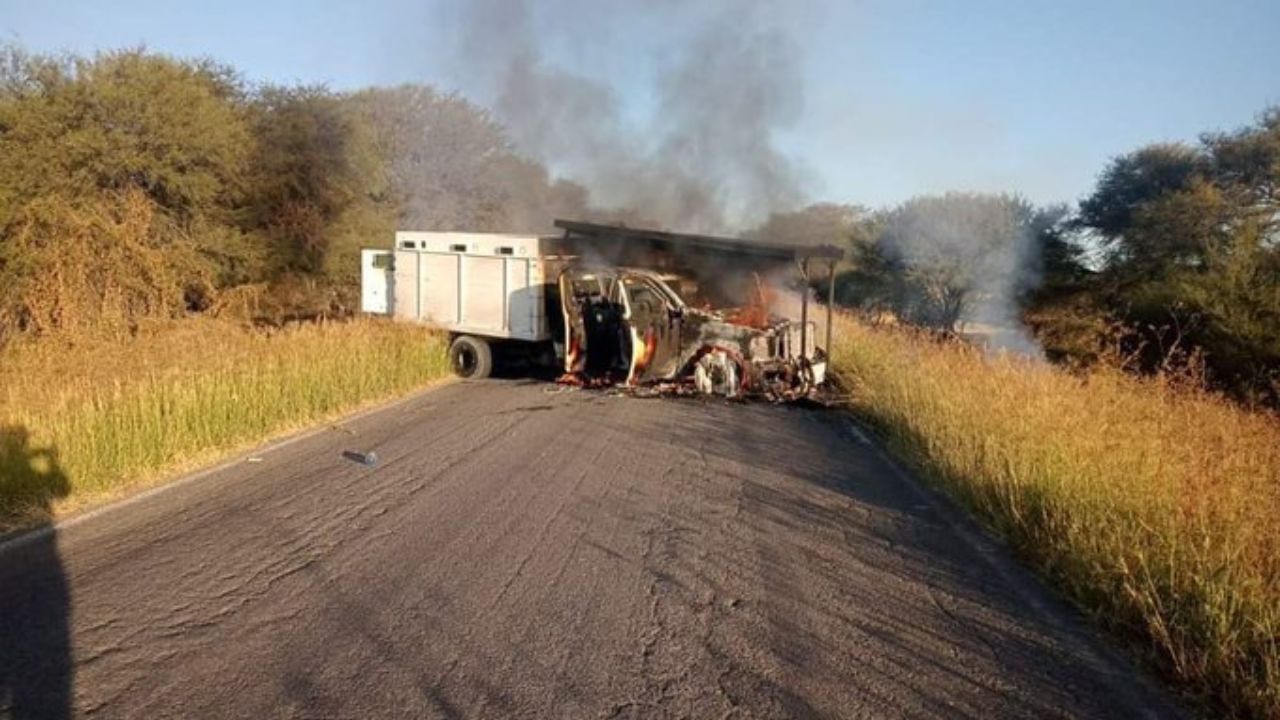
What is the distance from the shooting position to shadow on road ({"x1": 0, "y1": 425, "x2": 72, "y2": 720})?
3.43 meters

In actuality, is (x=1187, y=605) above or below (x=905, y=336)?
below

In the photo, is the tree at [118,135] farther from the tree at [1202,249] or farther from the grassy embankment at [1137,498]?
the tree at [1202,249]

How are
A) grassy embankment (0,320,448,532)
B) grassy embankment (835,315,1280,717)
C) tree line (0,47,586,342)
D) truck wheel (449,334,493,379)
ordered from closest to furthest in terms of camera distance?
grassy embankment (835,315,1280,717) < grassy embankment (0,320,448,532) < tree line (0,47,586,342) < truck wheel (449,334,493,379)

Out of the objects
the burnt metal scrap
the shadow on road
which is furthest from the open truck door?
the shadow on road

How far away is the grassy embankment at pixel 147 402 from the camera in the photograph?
6.44 meters

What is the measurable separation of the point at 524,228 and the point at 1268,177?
2281 cm

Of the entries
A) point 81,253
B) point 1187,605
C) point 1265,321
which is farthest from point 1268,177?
point 81,253

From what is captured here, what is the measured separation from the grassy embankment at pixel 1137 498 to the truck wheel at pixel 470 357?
25.2 ft

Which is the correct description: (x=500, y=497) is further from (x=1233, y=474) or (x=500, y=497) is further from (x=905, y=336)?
(x=905, y=336)

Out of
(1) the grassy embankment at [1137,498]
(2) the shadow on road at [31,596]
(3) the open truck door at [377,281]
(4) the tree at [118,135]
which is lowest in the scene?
(2) the shadow on road at [31,596]

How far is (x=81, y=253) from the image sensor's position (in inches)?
390

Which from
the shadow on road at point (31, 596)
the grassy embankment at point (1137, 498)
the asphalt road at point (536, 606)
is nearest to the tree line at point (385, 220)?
the grassy embankment at point (1137, 498)

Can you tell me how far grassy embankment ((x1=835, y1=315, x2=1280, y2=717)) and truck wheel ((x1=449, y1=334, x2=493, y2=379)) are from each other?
7695 millimetres

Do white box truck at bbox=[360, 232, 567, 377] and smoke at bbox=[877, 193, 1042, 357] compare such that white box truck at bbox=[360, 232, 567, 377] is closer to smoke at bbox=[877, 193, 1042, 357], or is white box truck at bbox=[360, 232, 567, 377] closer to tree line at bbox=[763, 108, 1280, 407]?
tree line at bbox=[763, 108, 1280, 407]
